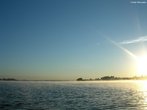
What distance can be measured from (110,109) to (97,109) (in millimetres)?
2564

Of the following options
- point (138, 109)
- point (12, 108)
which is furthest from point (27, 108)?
point (138, 109)

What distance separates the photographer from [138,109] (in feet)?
174

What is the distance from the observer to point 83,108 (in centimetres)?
5444

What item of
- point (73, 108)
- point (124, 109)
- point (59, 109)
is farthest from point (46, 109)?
point (124, 109)

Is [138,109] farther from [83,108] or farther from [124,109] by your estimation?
[83,108]

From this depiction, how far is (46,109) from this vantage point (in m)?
51.5

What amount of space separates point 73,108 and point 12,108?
1206cm

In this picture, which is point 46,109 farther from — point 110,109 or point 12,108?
point 110,109

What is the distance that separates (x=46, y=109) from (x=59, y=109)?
2536mm

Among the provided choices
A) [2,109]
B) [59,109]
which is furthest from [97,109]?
[2,109]

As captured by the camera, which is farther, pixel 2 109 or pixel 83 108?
pixel 83 108

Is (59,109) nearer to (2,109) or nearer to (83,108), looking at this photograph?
(83,108)

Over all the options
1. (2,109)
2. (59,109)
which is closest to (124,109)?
(59,109)

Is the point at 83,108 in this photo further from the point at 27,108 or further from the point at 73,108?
the point at 27,108
